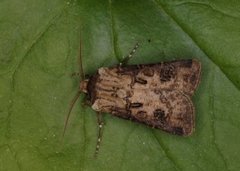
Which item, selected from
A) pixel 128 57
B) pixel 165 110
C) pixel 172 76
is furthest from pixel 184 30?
pixel 165 110

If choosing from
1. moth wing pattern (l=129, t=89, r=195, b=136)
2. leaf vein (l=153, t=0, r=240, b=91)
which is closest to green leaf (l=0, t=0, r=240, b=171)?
leaf vein (l=153, t=0, r=240, b=91)

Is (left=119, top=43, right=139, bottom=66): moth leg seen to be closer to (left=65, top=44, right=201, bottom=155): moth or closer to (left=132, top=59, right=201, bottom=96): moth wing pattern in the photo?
(left=65, top=44, right=201, bottom=155): moth

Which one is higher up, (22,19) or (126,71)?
(22,19)

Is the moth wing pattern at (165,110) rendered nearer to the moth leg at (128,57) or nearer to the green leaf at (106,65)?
the green leaf at (106,65)

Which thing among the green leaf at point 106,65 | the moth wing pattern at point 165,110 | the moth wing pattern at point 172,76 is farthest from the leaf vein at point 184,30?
the moth wing pattern at point 165,110

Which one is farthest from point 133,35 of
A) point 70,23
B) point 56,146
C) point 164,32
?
point 56,146

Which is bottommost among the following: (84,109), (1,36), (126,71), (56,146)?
(56,146)

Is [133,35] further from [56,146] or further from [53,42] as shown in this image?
[56,146]
